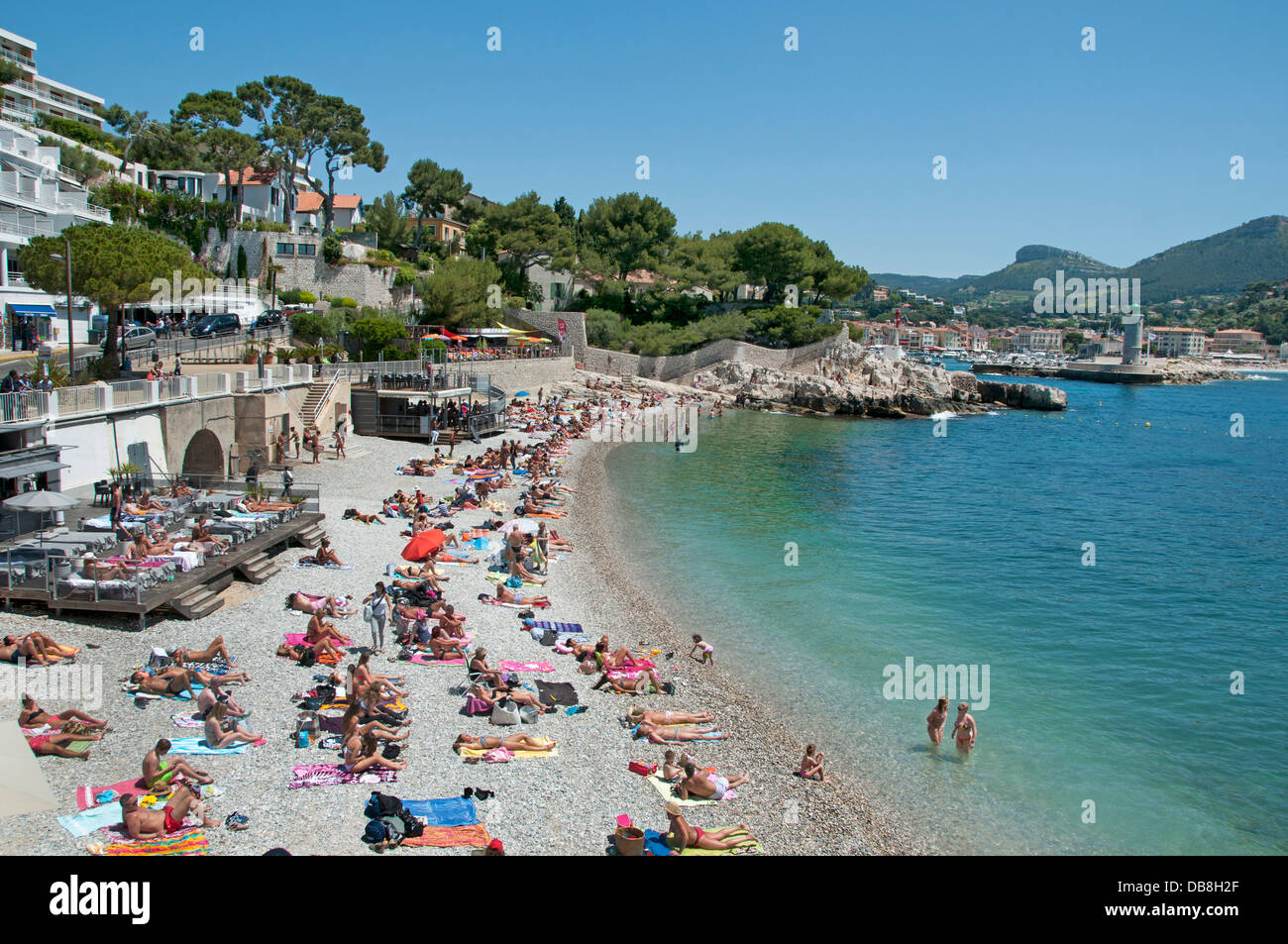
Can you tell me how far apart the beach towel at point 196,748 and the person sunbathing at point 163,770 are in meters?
0.48

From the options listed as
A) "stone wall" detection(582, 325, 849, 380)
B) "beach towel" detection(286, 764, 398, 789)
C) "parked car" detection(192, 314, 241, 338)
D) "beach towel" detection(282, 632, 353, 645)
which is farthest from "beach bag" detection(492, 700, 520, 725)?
"stone wall" detection(582, 325, 849, 380)

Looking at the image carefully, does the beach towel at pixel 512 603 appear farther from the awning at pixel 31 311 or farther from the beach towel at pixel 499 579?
the awning at pixel 31 311

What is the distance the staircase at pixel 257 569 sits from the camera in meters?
15.2

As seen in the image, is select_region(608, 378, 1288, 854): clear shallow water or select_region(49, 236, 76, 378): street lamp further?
select_region(49, 236, 76, 378): street lamp

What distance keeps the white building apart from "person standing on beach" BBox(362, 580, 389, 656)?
19.5 meters

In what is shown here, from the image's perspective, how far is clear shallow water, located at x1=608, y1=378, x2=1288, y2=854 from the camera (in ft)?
36.6

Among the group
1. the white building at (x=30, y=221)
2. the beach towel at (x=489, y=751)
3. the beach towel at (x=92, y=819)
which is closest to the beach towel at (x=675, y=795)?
the beach towel at (x=489, y=751)

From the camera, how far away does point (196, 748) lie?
377 inches

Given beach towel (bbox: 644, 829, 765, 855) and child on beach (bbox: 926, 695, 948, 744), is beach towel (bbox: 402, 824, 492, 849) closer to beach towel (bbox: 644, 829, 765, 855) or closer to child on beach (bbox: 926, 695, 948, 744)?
beach towel (bbox: 644, 829, 765, 855)

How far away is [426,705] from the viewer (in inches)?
451
